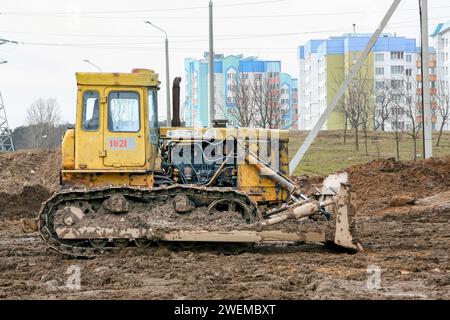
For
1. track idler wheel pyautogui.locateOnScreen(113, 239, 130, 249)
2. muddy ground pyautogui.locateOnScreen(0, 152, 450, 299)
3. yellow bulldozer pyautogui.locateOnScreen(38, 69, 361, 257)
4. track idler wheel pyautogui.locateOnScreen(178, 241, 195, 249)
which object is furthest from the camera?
track idler wheel pyautogui.locateOnScreen(178, 241, 195, 249)

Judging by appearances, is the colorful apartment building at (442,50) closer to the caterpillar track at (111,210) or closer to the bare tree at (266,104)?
the bare tree at (266,104)

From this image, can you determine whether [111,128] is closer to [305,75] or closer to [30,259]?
[30,259]

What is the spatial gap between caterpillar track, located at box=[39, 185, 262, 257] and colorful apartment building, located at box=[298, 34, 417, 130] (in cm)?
8431

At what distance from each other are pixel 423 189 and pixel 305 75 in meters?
99.5

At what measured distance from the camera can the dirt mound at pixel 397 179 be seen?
2400 centimetres

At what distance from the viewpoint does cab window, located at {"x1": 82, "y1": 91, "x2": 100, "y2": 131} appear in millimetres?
13586

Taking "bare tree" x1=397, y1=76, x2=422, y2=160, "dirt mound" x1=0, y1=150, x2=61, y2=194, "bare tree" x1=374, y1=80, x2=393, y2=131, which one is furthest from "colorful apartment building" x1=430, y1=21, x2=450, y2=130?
"dirt mound" x1=0, y1=150, x2=61, y2=194

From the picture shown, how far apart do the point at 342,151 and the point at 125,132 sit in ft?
100

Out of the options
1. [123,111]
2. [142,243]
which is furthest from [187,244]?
[123,111]

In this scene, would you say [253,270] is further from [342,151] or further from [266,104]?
[342,151]

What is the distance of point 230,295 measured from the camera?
31.0ft

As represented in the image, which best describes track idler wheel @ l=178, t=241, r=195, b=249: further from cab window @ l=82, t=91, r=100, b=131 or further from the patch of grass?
the patch of grass

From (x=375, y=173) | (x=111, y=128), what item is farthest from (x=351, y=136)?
(x=111, y=128)
